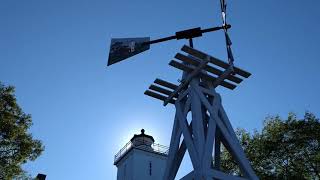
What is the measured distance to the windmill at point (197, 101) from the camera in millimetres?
9836

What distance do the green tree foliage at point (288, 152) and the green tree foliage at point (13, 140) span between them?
12485 mm

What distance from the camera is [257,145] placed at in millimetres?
24656

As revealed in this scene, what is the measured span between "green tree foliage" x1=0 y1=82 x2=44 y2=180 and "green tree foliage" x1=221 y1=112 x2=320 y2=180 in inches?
492

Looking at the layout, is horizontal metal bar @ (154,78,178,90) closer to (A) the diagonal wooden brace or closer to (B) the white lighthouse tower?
(A) the diagonal wooden brace

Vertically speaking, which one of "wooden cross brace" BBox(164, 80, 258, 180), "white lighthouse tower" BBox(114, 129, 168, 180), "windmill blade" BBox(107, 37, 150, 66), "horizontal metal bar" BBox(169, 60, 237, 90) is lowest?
"wooden cross brace" BBox(164, 80, 258, 180)

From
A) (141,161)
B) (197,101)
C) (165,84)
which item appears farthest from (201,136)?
(141,161)

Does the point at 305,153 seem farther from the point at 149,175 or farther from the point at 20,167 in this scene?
the point at 20,167

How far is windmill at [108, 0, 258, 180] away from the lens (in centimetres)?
984

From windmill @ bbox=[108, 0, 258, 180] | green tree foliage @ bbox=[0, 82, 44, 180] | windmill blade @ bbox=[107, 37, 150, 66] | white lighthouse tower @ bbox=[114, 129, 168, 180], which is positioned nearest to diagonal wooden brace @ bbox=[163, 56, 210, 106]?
windmill @ bbox=[108, 0, 258, 180]

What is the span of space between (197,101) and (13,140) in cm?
1151

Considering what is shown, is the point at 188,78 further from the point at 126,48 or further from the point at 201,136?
the point at 126,48

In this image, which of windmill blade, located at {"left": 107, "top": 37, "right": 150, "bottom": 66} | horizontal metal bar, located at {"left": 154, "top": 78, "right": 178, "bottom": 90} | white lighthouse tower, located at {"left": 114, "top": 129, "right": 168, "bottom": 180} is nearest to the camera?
horizontal metal bar, located at {"left": 154, "top": 78, "right": 178, "bottom": 90}

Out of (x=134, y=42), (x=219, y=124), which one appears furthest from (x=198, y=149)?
(x=134, y=42)

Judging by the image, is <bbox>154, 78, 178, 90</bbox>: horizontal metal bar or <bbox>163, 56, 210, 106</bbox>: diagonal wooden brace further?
<bbox>154, 78, 178, 90</bbox>: horizontal metal bar
